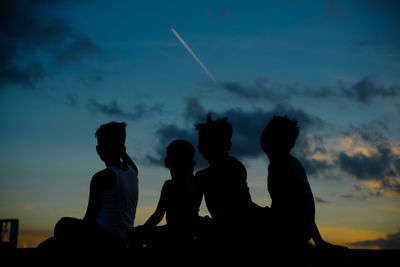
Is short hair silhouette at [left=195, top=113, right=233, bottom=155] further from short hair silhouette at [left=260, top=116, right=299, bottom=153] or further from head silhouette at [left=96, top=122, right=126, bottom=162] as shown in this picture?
head silhouette at [left=96, top=122, right=126, bottom=162]

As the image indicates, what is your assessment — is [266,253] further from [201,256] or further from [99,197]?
[99,197]

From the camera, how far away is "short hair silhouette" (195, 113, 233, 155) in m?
4.72

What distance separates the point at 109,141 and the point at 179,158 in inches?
33.9

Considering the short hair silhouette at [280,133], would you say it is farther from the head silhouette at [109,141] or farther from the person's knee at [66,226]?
the person's knee at [66,226]

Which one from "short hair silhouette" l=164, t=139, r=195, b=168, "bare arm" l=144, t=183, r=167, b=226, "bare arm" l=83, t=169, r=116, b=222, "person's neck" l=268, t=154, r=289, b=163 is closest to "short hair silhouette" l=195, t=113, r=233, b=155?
"short hair silhouette" l=164, t=139, r=195, b=168

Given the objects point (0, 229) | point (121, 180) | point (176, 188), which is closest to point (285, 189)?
point (176, 188)

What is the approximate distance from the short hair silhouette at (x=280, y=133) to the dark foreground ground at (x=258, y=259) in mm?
1128

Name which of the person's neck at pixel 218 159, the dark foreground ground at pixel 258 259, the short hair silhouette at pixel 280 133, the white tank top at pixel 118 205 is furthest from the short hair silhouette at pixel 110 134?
the short hair silhouette at pixel 280 133

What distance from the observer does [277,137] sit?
14.9ft

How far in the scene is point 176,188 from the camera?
5094 mm

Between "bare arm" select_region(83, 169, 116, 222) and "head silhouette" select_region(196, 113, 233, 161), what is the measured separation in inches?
43.6

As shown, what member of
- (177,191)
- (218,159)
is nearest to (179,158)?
(177,191)

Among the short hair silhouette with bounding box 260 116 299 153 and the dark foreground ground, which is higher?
the short hair silhouette with bounding box 260 116 299 153

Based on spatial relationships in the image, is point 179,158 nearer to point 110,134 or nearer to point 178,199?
point 178,199
